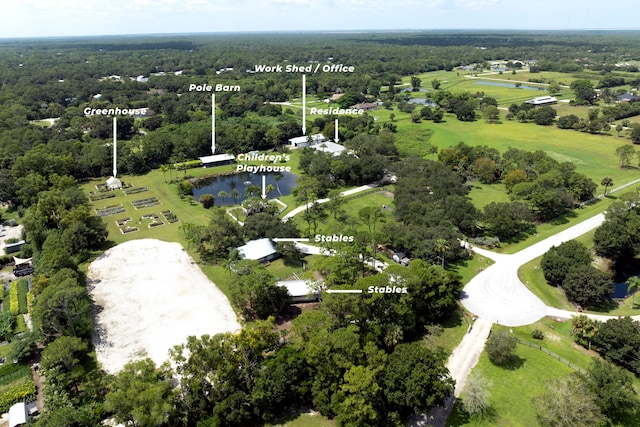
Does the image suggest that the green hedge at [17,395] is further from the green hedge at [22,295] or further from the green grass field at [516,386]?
the green grass field at [516,386]

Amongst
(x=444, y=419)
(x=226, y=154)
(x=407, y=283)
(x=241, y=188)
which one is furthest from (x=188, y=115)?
Result: (x=444, y=419)

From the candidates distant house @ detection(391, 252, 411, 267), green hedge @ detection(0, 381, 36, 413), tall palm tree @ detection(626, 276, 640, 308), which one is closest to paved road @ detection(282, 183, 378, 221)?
distant house @ detection(391, 252, 411, 267)

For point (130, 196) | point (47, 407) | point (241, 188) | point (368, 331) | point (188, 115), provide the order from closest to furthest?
point (47, 407)
point (368, 331)
point (130, 196)
point (241, 188)
point (188, 115)

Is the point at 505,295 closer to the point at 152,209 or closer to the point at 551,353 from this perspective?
the point at 551,353

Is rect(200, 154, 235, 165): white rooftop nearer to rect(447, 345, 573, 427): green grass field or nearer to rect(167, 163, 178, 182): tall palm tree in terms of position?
rect(167, 163, 178, 182): tall palm tree

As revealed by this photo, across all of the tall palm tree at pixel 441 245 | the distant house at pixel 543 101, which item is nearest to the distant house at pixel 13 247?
the tall palm tree at pixel 441 245

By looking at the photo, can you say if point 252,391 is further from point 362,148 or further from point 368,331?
point 362,148
